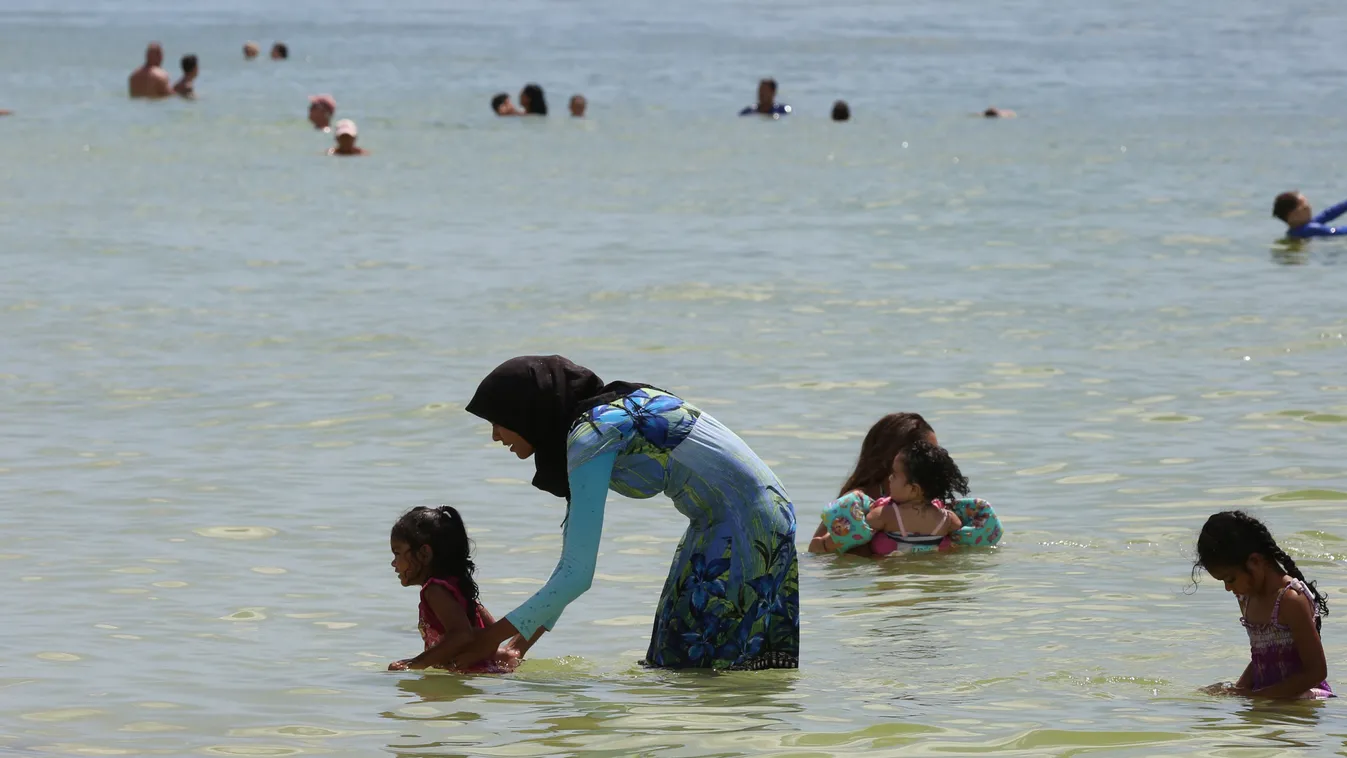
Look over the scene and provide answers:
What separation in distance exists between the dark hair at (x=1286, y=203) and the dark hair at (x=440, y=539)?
1669 cm

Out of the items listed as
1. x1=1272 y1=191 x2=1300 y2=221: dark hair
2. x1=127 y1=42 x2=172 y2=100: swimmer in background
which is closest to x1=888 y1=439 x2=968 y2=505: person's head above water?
x1=1272 y1=191 x2=1300 y2=221: dark hair

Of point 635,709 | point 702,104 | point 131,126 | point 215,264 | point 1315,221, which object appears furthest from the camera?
point 702,104

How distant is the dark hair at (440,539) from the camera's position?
6.97 m

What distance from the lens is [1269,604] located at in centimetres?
666

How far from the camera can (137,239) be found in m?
22.0

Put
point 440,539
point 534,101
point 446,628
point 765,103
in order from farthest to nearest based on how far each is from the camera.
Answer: point 765,103 → point 534,101 → point 440,539 → point 446,628

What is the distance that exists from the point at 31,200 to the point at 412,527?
20078mm

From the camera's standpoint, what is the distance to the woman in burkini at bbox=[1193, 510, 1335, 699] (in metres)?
6.53

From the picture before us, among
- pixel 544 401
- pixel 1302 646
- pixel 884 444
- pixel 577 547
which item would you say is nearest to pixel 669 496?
pixel 577 547

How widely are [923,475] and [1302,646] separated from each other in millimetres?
3118

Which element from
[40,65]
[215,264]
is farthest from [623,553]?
[40,65]

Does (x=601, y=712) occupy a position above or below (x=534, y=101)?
below

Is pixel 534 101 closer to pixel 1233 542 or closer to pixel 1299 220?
pixel 1299 220

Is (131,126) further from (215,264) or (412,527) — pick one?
(412,527)
